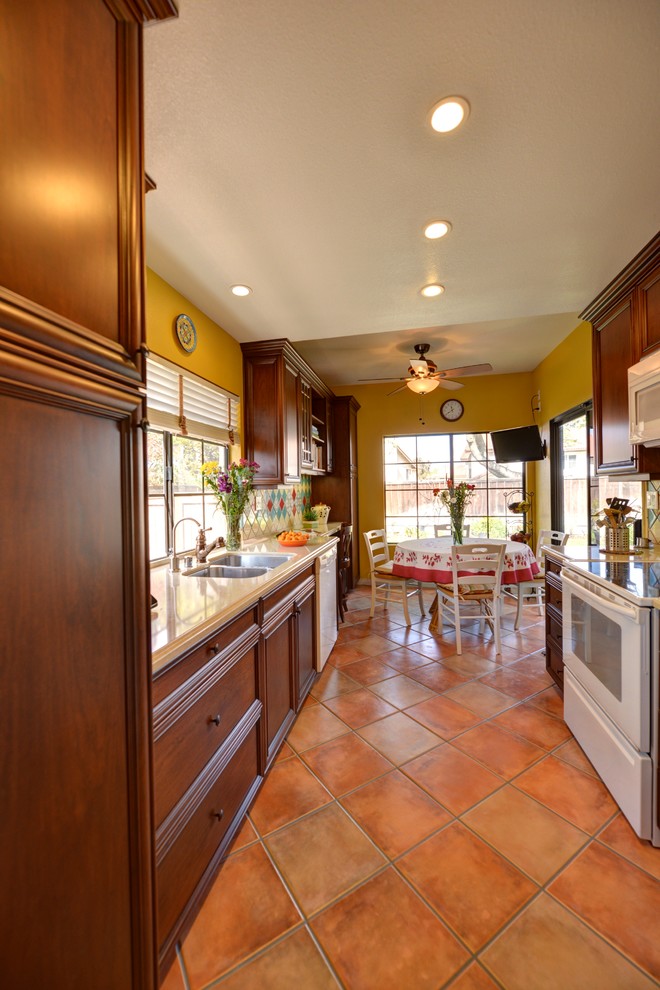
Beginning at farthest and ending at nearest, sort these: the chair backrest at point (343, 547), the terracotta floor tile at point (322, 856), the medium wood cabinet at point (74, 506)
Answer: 1. the chair backrest at point (343, 547)
2. the terracotta floor tile at point (322, 856)
3. the medium wood cabinet at point (74, 506)

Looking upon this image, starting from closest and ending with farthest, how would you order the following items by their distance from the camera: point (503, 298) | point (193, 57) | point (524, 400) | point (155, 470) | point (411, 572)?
1. point (193, 57)
2. point (155, 470)
3. point (503, 298)
4. point (411, 572)
5. point (524, 400)

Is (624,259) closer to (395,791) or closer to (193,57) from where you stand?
(193,57)

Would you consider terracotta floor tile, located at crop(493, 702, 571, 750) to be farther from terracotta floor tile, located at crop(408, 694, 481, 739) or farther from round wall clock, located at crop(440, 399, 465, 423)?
round wall clock, located at crop(440, 399, 465, 423)

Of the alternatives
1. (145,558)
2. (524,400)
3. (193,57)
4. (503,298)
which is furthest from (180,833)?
(524,400)

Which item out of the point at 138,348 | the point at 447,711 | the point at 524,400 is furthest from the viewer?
the point at 524,400

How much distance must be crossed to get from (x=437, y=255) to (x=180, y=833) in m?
2.65

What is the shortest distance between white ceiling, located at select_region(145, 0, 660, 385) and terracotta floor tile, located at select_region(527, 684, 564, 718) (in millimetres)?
2610

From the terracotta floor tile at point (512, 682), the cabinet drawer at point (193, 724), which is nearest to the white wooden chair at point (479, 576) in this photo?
the terracotta floor tile at point (512, 682)

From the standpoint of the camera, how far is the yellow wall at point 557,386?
3821 mm

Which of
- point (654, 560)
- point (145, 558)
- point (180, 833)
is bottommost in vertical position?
point (180, 833)

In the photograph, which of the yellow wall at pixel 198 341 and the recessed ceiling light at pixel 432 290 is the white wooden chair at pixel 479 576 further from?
the yellow wall at pixel 198 341

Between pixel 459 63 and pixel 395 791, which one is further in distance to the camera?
pixel 395 791

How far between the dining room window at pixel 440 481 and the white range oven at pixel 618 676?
3.39 m

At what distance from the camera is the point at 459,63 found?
120cm
